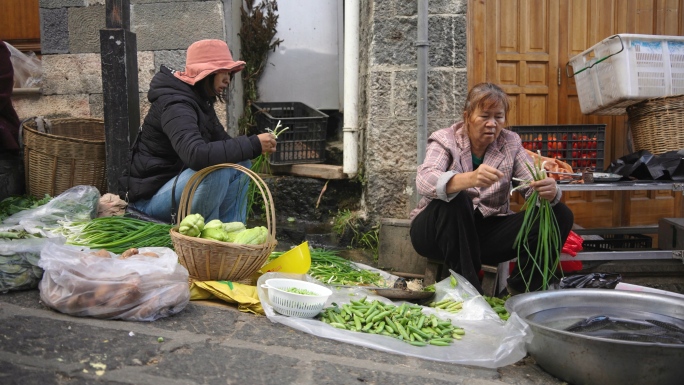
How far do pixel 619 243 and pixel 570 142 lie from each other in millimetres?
939

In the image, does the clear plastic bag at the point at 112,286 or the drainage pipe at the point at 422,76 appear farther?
the drainage pipe at the point at 422,76

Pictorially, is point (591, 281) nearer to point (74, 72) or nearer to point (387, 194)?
point (387, 194)

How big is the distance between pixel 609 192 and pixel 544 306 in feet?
9.72

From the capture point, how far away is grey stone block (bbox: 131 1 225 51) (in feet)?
18.7

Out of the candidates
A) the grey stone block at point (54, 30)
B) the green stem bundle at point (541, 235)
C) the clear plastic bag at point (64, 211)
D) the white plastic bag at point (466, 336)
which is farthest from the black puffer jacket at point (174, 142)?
the grey stone block at point (54, 30)

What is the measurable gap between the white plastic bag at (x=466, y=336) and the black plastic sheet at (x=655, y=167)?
1860mm

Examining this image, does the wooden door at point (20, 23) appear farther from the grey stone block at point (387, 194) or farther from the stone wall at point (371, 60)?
the grey stone block at point (387, 194)

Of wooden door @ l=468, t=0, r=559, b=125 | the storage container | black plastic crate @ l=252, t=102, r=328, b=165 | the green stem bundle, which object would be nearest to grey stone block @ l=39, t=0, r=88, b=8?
black plastic crate @ l=252, t=102, r=328, b=165

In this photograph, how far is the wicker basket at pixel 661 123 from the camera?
201 inches

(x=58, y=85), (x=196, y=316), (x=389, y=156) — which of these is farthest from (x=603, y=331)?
(x=58, y=85)

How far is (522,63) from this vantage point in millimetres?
5777

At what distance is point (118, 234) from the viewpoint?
4.21 meters

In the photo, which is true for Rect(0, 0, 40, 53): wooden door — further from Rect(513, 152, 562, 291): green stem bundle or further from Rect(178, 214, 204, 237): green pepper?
Rect(513, 152, 562, 291): green stem bundle

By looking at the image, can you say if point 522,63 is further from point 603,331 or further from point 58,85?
point 58,85
